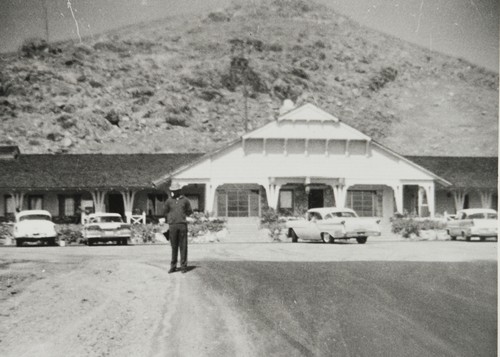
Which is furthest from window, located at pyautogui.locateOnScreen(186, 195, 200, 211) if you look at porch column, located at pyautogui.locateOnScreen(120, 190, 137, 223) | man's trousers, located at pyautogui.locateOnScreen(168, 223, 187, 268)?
man's trousers, located at pyautogui.locateOnScreen(168, 223, 187, 268)

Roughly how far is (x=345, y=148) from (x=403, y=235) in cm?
745

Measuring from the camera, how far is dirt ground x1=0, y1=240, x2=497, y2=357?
5.92 meters

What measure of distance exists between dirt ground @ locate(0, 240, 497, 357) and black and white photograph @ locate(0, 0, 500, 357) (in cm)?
2

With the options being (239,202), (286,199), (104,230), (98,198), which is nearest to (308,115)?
(286,199)

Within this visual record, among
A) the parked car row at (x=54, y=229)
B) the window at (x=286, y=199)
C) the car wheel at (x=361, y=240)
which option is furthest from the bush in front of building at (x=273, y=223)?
the parked car row at (x=54, y=229)

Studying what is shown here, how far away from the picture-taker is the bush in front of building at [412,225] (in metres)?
14.3

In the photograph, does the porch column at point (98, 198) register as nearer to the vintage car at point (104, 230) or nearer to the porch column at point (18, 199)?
the vintage car at point (104, 230)

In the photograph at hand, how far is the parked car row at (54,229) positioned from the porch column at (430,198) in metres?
8.12

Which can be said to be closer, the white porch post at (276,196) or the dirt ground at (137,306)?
the dirt ground at (137,306)

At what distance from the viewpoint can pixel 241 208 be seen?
22656mm

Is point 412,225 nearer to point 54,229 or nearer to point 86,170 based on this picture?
point 54,229

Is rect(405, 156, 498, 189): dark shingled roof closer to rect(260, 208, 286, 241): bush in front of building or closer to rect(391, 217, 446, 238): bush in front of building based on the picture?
rect(391, 217, 446, 238): bush in front of building

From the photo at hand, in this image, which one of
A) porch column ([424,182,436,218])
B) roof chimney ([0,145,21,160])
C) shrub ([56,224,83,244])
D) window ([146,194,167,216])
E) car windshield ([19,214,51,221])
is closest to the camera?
car windshield ([19,214,51,221])

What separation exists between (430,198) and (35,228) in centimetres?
1231
